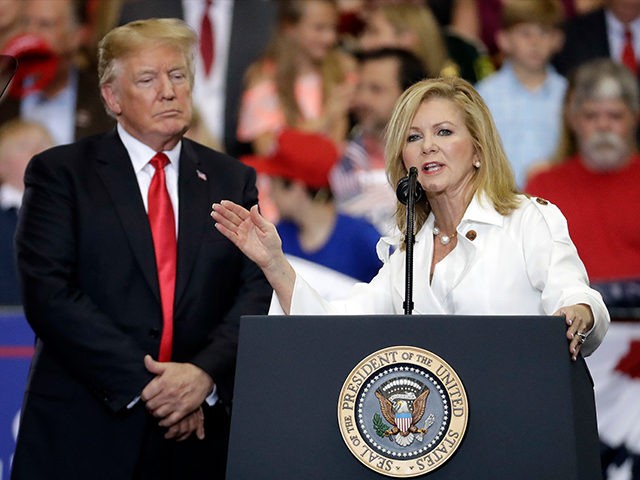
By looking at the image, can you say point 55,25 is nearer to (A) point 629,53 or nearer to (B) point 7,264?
(B) point 7,264

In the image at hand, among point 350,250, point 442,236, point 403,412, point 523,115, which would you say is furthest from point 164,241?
point 523,115

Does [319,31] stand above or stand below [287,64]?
above

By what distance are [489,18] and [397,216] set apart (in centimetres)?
305

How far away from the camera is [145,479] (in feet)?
9.95

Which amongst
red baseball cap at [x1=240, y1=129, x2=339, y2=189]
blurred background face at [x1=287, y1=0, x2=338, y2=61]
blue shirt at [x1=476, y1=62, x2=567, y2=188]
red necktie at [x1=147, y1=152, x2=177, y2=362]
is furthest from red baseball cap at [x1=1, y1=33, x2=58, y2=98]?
red necktie at [x1=147, y1=152, x2=177, y2=362]

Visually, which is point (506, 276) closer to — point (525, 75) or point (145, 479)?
point (145, 479)

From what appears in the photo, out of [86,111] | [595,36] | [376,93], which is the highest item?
[595,36]

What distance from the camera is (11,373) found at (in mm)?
5008

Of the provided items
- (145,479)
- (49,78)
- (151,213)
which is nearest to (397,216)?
(151,213)

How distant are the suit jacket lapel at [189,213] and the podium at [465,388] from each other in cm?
92

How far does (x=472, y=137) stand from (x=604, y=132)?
298cm

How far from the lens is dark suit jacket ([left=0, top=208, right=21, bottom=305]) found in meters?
5.52

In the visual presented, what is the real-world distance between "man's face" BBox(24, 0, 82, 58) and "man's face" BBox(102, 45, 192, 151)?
2.71 meters

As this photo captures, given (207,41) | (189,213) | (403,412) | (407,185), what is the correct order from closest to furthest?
(403,412), (407,185), (189,213), (207,41)
